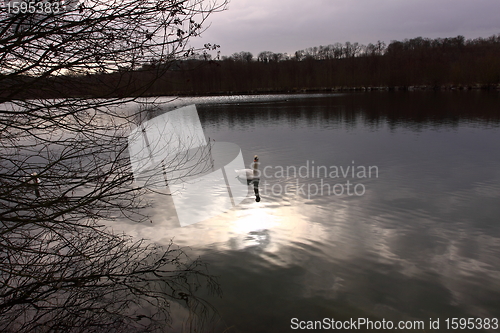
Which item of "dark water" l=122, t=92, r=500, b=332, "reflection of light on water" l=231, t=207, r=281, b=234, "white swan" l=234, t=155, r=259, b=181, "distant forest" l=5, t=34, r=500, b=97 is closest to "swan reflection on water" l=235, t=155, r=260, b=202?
"white swan" l=234, t=155, r=259, b=181

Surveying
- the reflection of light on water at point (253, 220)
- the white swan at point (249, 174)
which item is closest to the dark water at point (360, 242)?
the reflection of light on water at point (253, 220)

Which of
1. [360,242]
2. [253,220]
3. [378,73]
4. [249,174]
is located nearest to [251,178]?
[249,174]

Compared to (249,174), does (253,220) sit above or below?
below

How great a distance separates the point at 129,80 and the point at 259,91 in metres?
109

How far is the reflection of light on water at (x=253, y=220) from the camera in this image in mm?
9903

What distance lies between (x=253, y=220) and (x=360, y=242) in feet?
10.7

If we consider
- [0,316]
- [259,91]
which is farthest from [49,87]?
[259,91]

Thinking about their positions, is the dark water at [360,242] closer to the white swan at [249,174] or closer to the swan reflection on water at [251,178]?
the swan reflection on water at [251,178]

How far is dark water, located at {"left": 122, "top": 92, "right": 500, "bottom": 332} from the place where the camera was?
6.39m

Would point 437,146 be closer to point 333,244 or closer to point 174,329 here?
point 333,244

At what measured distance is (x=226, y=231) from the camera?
9.81m

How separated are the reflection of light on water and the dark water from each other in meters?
0.03

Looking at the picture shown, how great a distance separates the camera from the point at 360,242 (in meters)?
8.77

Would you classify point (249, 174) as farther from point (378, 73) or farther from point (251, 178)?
point (378, 73)
